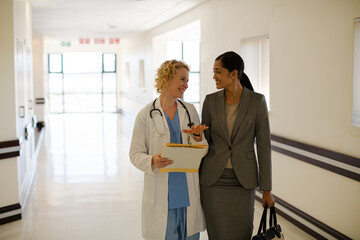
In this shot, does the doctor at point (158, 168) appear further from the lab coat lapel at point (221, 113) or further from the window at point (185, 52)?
the window at point (185, 52)

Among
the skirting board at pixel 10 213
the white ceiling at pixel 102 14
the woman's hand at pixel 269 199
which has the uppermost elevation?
the white ceiling at pixel 102 14

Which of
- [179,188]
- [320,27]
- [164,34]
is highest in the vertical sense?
[164,34]

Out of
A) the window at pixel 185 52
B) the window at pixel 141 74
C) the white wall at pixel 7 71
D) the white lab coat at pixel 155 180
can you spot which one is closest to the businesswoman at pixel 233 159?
the white lab coat at pixel 155 180

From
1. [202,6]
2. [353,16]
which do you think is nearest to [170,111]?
[353,16]

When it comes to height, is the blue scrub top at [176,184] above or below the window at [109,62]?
below

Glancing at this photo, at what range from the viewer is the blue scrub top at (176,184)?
2773mm

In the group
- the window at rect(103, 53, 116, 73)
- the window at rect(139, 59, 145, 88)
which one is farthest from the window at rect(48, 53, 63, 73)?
the window at rect(139, 59, 145, 88)

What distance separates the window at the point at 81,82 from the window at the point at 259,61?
52.0 feet

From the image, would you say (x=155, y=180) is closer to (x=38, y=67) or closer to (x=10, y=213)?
(x=10, y=213)

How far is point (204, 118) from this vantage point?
295 centimetres

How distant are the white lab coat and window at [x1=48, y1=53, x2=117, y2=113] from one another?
1922 centimetres

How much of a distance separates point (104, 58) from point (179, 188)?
19.6 meters

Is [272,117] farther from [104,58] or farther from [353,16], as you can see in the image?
[104,58]

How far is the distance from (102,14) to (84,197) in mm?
5582
